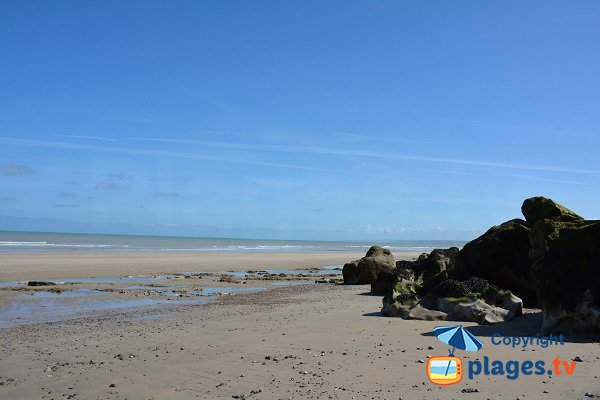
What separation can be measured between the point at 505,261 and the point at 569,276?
15.6 ft

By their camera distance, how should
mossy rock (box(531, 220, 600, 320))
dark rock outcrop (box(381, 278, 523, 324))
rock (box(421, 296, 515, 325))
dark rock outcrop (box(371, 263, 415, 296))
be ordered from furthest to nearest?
dark rock outcrop (box(371, 263, 415, 296)) < dark rock outcrop (box(381, 278, 523, 324)) < rock (box(421, 296, 515, 325)) < mossy rock (box(531, 220, 600, 320))

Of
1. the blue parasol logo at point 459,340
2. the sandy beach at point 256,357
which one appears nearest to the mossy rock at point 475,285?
the sandy beach at point 256,357

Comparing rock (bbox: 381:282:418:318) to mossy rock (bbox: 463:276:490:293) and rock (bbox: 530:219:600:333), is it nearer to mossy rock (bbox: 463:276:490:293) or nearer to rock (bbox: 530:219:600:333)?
mossy rock (bbox: 463:276:490:293)

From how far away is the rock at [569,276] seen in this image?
9.94 m

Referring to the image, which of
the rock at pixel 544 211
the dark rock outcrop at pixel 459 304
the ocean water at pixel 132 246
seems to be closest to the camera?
the dark rock outcrop at pixel 459 304

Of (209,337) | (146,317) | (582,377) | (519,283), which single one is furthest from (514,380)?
(146,317)

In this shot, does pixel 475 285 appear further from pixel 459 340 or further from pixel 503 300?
pixel 459 340

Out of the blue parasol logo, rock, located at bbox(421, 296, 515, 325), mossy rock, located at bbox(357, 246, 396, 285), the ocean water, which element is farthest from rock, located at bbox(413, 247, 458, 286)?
the ocean water

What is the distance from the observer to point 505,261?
1506cm

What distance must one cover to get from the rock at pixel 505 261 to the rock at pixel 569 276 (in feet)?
12.1

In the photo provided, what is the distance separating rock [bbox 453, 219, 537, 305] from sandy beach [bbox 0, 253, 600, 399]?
2.45m

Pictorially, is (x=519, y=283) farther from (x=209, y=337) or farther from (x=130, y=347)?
(x=130, y=347)

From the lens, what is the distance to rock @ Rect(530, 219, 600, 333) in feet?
32.6

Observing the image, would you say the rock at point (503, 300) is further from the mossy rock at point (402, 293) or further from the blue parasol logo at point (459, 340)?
the blue parasol logo at point (459, 340)
